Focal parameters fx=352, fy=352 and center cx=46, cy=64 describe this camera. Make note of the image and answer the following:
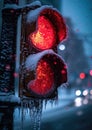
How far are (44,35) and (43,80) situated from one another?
1.29 ft

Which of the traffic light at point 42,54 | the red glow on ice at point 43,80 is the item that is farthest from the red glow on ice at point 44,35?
the red glow on ice at point 43,80

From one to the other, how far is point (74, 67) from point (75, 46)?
306 centimetres

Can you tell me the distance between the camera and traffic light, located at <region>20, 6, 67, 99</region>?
2621mm

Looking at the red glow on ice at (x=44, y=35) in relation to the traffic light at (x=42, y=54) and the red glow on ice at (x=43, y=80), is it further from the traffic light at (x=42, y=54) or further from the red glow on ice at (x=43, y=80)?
the red glow on ice at (x=43, y=80)

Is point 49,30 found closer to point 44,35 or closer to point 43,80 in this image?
point 44,35

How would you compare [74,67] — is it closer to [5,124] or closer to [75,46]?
[75,46]

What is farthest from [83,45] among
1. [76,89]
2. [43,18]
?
[43,18]

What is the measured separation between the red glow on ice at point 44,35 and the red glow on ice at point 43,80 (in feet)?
0.52

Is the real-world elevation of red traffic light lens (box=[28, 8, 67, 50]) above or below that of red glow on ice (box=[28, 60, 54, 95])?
above

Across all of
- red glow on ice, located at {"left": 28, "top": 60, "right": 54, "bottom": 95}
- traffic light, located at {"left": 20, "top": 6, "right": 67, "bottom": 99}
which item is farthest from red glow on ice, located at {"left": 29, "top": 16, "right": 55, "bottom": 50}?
red glow on ice, located at {"left": 28, "top": 60, "right": 54, "bottom": 95}

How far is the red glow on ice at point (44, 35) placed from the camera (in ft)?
9.38

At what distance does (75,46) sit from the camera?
4975 centimetres

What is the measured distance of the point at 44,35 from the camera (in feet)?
9.71

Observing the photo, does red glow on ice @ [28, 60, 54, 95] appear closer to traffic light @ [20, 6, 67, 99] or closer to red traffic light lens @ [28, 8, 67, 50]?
traffic light @ [20, 6, 67, 99]
